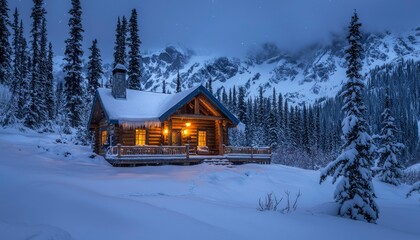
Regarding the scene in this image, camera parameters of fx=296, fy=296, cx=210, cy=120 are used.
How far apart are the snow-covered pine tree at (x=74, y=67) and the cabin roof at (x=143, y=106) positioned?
388 inches

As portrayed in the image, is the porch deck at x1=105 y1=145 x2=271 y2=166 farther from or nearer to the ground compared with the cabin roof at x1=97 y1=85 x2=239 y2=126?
nearer to the ground

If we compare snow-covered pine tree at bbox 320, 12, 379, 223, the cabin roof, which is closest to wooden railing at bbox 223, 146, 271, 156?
the cabin roof

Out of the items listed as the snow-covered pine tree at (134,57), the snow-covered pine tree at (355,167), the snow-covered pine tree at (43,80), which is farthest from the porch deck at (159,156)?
the snow-covered pine tree at (43,80)

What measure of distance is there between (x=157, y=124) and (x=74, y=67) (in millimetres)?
17288

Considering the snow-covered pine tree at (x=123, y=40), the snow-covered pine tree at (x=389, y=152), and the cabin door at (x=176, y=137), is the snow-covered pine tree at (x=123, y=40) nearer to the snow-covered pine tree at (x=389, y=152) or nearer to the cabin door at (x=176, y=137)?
the cabin door at (x=176, y=137)

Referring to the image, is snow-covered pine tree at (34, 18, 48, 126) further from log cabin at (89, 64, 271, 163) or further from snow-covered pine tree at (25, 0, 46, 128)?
log cabin at (89, 64, 271, 163)

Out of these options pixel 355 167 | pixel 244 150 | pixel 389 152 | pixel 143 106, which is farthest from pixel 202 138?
pixel 389 152

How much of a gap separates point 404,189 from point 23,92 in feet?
148

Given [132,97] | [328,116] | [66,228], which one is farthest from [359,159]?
[328,116]

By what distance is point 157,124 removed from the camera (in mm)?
22422

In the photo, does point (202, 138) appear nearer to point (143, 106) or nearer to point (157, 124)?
point (157, 124)

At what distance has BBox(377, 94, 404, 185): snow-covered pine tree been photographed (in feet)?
83.7

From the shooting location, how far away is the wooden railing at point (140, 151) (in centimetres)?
1980

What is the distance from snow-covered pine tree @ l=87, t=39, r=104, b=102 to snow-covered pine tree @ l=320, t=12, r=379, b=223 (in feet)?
104
